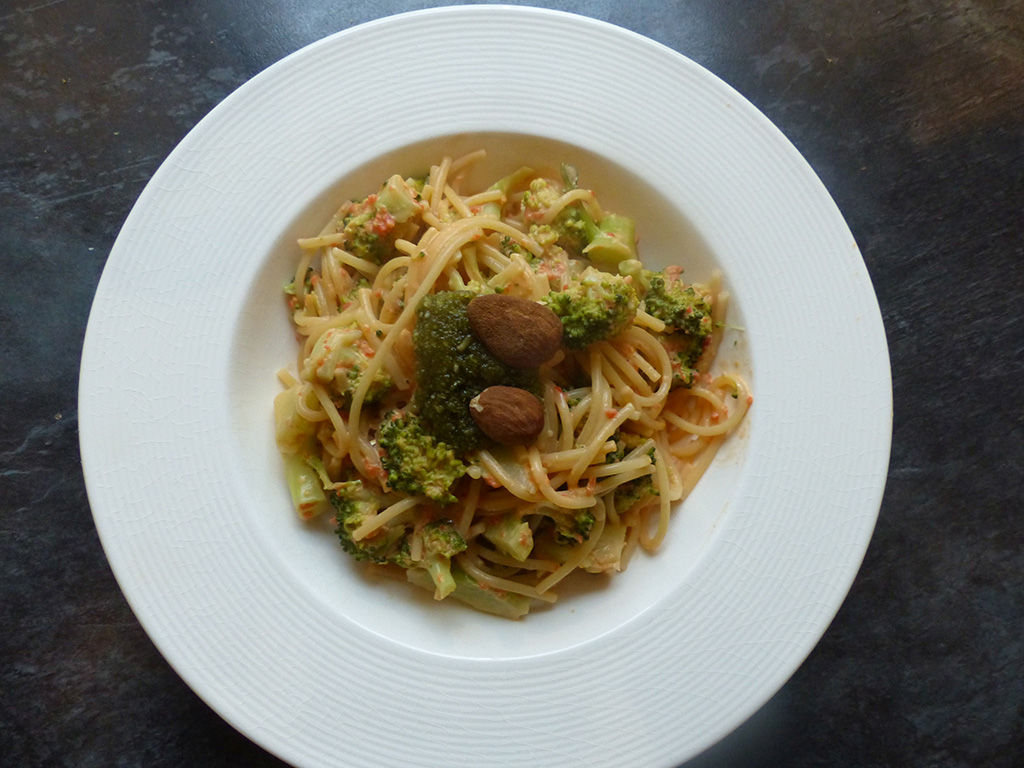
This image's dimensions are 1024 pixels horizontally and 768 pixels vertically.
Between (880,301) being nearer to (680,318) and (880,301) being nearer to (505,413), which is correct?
(680,318)

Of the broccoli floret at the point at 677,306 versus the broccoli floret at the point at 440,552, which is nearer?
the broccoli floret at the point at 440,552

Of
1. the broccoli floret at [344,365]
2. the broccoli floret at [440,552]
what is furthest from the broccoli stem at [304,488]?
the broccoli floret at [440,552]

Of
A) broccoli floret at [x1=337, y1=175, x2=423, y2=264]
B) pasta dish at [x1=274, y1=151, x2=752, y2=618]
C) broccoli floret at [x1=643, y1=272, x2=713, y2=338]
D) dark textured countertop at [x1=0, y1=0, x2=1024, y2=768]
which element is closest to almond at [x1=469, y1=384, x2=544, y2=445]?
pasta dish at [x1=274, y1=151, x2=752, y2=618]

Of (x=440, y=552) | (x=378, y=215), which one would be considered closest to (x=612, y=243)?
(x=378, y=215)

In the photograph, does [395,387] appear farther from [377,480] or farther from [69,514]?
[69,514]

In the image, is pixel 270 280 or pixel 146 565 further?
pixel 270 280

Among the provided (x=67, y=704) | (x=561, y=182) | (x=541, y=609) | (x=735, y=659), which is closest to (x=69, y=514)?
(x=67, y=704)

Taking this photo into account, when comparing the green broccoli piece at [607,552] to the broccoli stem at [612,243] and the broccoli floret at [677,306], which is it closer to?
the broccoli floret at [677,306]
